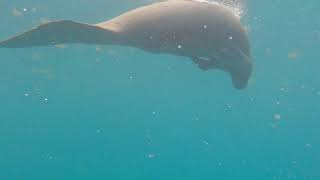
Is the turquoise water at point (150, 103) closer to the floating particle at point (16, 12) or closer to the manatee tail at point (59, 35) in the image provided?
the floating particle at point (16, 12)

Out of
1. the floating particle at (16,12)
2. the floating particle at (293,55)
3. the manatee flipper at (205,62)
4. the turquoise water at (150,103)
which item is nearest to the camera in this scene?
the manatee flipper at (205,62)

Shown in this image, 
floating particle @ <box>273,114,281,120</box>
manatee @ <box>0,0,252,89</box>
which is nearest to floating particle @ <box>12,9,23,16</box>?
manatee @ <box>0,0,252,89</box>

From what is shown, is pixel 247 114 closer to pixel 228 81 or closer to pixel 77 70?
pixel 228 81

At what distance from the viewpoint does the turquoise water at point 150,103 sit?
24656mm

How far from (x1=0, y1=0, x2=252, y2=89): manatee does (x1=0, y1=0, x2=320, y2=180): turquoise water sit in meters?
14.4

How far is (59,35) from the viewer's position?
629 cm

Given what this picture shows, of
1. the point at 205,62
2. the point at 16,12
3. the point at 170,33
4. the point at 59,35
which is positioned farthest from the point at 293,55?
the point at 59,35

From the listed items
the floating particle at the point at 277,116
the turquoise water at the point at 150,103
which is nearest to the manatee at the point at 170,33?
the turquoise water at the point at 150,103

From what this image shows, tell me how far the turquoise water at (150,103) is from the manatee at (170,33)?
14.4m

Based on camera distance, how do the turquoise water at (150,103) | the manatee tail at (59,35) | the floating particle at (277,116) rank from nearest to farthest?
the manatee tail at (59,35) → the turquoise water at (150,103) → the floating particle at (277,116)

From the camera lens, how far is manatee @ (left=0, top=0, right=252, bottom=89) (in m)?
6.43

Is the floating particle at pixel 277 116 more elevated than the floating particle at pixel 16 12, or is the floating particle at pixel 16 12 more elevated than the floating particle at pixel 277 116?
the floating particle at pixel 16 12

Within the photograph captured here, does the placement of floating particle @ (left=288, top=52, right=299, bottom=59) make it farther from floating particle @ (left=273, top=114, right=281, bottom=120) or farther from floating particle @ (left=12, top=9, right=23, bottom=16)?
floating particle @ (left=12, top=9, right=23, bottom=16)

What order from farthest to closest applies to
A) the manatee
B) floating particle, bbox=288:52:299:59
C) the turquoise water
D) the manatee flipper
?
floating particle, bbox=288:52:299:59 → the turquoise water → the manatee flipper → the manatee
